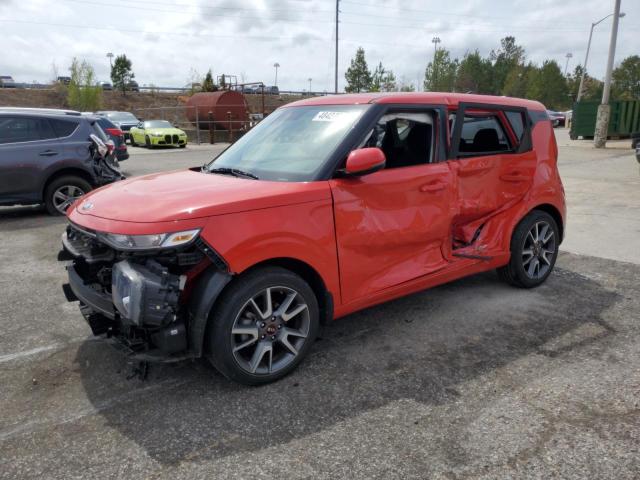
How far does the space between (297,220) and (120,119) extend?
27341mm

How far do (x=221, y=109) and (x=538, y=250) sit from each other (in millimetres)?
24714

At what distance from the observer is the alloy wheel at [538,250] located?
4734mm

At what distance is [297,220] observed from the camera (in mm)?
3104

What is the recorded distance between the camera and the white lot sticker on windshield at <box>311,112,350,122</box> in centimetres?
370

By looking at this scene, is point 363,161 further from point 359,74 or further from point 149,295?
point 359,74

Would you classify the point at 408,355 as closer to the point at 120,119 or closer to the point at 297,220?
the point at 297,220

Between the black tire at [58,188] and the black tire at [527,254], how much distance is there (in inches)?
272

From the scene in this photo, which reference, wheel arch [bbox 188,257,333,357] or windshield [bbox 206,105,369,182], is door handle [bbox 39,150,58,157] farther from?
wheel arch [bbox 188,257,333,357]

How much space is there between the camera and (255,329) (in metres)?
3.07

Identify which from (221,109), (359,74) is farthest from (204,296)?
(359,74)

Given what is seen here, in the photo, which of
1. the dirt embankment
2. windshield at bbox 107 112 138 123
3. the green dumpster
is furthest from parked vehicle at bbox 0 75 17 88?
the green dumpster

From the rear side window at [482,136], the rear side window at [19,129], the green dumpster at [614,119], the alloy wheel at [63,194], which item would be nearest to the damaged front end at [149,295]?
the rear side window at [482,136]

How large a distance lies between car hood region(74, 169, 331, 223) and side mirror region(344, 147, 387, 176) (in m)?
0.20

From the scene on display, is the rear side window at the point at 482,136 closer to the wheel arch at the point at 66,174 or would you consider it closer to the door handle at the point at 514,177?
the door handle at the point at 514,177
